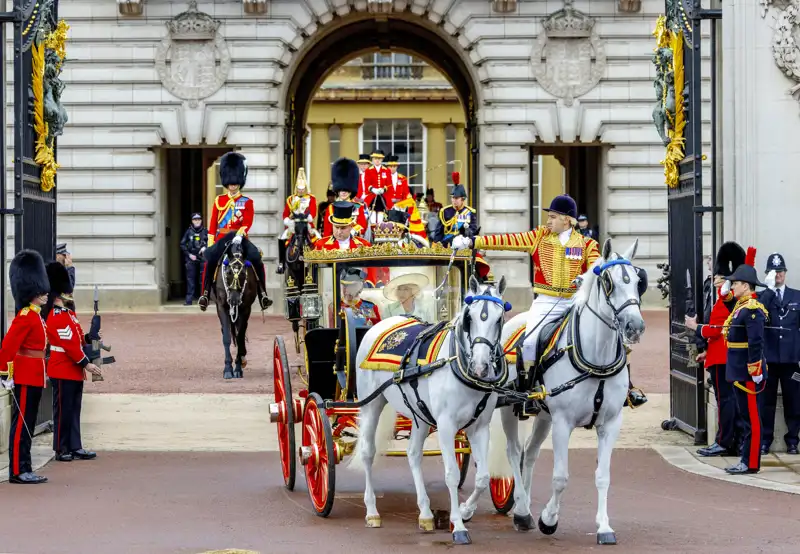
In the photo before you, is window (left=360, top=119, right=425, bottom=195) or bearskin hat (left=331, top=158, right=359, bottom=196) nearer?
bearskin hat (left=331, top=158, right=359, bottom=196)

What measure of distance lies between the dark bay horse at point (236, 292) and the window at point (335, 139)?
89.2 ft

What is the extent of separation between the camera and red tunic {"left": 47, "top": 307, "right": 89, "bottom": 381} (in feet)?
39.8

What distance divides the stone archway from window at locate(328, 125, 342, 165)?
460 inches

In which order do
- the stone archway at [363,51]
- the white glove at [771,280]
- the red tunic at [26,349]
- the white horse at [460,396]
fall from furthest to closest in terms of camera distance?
the stone archway at [363,51] < the white glove at [771,280] < the red tunic at [26,349] < the white horse at [460,396]

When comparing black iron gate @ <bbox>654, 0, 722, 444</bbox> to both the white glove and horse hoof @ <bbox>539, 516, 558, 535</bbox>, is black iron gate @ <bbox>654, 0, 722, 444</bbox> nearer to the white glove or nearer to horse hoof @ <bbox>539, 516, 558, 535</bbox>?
the white glove

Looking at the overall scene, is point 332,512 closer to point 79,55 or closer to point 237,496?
point 237,496

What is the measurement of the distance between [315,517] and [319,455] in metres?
0.41

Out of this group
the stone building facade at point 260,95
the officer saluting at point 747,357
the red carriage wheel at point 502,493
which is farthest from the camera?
the stone building facade at point 260,95

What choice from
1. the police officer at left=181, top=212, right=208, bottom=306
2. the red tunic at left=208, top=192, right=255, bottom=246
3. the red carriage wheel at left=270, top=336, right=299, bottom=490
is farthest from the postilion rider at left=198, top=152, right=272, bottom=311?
the police officer at left=181, top=212, right=208, bottom=306

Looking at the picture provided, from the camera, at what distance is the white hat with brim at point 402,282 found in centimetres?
1125

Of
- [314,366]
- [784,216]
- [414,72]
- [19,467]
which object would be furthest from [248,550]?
[414,72]

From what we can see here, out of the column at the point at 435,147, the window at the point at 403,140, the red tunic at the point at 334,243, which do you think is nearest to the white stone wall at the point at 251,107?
the red tunic at the point at 334,243

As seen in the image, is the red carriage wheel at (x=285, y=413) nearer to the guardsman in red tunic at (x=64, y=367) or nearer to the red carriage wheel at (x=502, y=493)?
the red carriage wheel at (x=502, y=493)

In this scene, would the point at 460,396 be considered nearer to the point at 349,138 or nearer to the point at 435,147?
the point at 435,147
